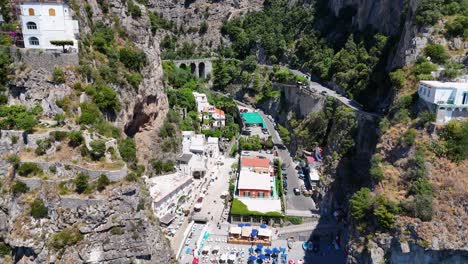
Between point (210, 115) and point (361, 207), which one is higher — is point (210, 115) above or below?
below

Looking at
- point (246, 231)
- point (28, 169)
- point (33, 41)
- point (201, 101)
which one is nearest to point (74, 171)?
point (28, 169)

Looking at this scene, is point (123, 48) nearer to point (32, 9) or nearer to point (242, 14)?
point (32, 9)

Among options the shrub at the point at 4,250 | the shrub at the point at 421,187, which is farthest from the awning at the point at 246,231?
the shrub at the point at 4,250

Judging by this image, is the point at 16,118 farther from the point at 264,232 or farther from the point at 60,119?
the point at 264,232

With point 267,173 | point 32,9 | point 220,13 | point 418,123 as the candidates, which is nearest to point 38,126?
point 32,9

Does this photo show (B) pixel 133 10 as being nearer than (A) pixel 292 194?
No

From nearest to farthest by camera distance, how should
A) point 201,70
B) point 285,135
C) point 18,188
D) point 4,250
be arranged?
point 4,250, point 18,188, point 285,135, point 201,70
